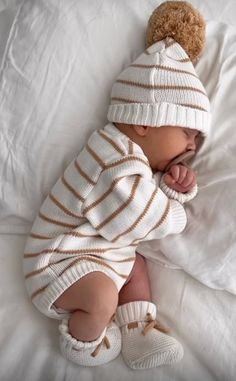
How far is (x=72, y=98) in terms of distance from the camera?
1.01 m

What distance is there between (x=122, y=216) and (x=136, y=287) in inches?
7.2

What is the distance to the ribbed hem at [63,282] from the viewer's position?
2.82 feet

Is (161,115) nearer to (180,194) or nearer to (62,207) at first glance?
(180,194)

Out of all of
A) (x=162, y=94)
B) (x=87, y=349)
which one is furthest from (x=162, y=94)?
(x=87, y=349)

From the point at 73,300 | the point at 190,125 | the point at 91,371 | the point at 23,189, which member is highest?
the point at 190,125

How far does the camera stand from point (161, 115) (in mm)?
909

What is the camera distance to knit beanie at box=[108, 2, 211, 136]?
914 millimetres

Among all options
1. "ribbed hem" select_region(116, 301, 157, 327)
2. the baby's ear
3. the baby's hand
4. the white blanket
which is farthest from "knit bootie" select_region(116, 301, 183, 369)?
the baby's ear

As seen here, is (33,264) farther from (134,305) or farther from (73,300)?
(134,305)

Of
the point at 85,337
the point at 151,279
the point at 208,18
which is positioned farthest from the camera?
the point at 208,18

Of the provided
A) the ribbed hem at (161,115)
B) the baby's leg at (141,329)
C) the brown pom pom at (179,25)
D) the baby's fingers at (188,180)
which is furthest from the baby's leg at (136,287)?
the brown pom pom at (179,25)

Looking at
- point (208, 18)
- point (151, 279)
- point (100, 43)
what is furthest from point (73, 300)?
point (208, 18)

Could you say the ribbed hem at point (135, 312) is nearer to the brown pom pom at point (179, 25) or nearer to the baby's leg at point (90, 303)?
the baby's leg at point (90, 303)

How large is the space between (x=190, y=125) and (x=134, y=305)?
15.5 inches
